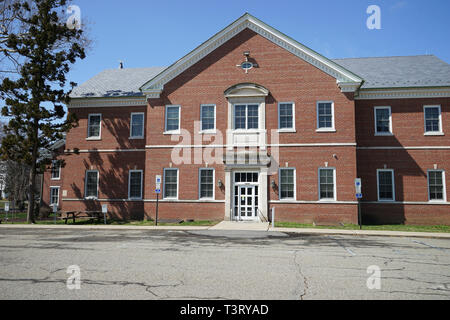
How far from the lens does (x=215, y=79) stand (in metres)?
22.3

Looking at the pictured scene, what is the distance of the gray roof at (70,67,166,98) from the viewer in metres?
25.7

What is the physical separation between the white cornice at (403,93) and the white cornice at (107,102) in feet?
50.7

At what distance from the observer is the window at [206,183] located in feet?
71.1

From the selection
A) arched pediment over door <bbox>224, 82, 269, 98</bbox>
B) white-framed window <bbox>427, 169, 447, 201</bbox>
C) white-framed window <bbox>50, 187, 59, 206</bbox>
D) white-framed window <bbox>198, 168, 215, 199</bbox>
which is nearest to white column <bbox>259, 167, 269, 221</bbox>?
white-framed window <bbox>198, 168, 215, 199</bbox>

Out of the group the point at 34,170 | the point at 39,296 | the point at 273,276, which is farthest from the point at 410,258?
the point at 34,170

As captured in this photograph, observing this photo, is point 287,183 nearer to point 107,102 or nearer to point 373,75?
point 373,75

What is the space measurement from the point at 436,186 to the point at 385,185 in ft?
10.0

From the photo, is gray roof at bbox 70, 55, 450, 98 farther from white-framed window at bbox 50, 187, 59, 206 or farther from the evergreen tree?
white-framed window at bbox 50, 187, 59, 206

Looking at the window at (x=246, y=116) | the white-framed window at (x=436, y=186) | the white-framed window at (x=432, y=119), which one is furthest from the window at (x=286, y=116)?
the white-framed window at (x=436, y=186)

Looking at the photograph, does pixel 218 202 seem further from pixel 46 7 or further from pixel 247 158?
pixel 46 7

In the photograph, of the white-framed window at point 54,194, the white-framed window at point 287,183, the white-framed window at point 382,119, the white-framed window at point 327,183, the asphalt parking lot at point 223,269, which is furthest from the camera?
the white-framed window at point 54,194

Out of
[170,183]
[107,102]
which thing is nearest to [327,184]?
[170,183]

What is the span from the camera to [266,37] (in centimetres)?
2191

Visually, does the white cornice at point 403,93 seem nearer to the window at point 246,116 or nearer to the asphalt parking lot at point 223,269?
the window at point 246,116
